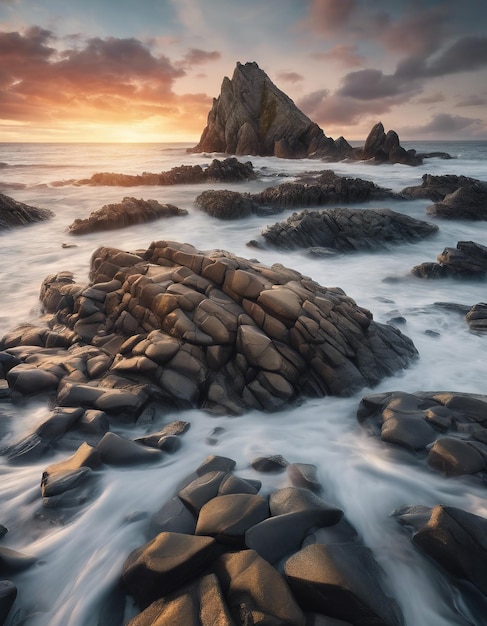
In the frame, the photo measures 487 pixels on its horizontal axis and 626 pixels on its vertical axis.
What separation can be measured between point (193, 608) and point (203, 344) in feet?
12.0

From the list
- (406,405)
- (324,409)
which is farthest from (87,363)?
(406,405)

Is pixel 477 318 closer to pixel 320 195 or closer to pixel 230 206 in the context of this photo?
pixel 230 206

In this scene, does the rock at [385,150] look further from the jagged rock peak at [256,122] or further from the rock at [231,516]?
the rock at [231,516]

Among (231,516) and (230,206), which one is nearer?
(231,516)

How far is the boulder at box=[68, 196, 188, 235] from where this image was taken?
53.4 ft

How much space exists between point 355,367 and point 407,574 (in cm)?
334

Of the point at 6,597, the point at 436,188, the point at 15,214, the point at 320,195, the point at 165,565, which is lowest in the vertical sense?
the point at 6,597

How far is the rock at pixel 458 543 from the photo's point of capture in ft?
8.66

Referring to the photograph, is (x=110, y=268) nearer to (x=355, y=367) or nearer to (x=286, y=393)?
(x=286, y=393)

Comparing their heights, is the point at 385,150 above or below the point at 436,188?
above

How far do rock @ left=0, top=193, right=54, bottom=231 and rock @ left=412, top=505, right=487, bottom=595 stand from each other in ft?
63.3

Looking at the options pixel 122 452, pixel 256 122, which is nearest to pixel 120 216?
pixel 122 452

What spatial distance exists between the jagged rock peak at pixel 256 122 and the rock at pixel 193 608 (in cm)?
6585

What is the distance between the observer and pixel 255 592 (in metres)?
2.26
